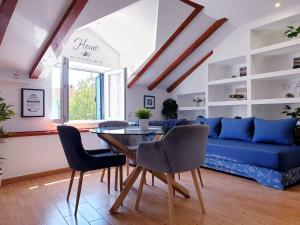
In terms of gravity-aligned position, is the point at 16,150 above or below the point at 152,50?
below

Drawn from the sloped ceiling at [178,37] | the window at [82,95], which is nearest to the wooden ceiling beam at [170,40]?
the sloped ceiling at [178,37]

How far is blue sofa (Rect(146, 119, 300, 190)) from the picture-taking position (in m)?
2.92

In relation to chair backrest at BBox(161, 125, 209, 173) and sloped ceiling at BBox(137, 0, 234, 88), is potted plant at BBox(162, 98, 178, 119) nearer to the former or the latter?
sloped ceiling at BBox(137, 0, 234, 88)

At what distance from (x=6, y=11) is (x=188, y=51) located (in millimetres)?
3372

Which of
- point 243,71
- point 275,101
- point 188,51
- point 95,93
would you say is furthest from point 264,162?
point 95,93

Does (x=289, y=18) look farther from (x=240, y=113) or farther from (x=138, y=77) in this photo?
(x=138, y=77)

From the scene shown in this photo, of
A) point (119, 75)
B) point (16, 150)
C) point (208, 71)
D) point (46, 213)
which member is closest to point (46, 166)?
point (16, 150)

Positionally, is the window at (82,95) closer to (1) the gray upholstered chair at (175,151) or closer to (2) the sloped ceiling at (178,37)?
(2) the sloped ceiling at (178,37)

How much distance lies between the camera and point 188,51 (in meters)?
4.93

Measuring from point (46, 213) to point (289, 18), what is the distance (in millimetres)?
4447

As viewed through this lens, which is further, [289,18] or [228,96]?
[228,96]

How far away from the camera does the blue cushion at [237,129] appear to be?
153 inches

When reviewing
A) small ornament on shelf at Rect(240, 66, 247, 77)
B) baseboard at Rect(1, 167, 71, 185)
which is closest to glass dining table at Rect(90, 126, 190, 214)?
baseboard at Rect(1, 167, 71, 185)

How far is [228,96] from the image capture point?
5.37 metres
